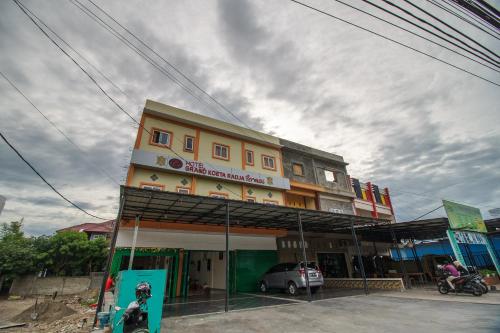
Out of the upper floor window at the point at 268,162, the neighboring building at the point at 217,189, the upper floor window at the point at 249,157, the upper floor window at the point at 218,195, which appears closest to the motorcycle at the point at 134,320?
the neighboring building at the point at 217,189

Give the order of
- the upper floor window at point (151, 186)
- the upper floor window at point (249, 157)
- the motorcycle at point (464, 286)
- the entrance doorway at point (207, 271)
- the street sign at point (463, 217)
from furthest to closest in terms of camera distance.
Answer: the upper floor window at point (249, 157), the entrance doorway at point (207, 271), the street sign at point (463, 217), the upper floor window at point (151, 186), the motorcycle at point (464, 286)

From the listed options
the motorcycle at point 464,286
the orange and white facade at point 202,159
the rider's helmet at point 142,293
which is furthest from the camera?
the orange and white facade at point 202,159

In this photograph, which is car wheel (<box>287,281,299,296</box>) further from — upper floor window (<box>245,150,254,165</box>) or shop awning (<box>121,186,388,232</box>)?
upper floor window (<box>245,150,254,165</box>)

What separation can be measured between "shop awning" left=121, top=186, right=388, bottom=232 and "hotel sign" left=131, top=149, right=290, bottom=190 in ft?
9.69

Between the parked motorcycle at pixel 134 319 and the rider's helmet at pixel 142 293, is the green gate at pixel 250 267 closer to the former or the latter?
the rider's helmet at pixel 142 293

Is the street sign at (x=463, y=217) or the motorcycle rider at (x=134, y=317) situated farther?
the street sign at (x=463, y=217)

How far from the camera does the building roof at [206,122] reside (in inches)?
603

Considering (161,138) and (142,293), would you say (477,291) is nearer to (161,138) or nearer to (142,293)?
(142,293)

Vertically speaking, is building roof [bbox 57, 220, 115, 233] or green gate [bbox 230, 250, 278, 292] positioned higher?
building roof [bbox 57, 220, 115, 233]

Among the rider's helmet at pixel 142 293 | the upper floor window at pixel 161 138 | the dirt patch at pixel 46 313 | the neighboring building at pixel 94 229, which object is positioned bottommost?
the dirt patch at pixel 46 313

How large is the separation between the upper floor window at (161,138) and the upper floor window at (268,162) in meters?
7.49

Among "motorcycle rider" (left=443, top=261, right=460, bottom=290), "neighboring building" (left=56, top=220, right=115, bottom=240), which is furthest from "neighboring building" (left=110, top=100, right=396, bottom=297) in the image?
"neighboring building" (left=56, top=220, right=115, bottom=240)

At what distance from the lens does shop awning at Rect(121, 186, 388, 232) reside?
32.7 feet

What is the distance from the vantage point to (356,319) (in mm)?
6984
